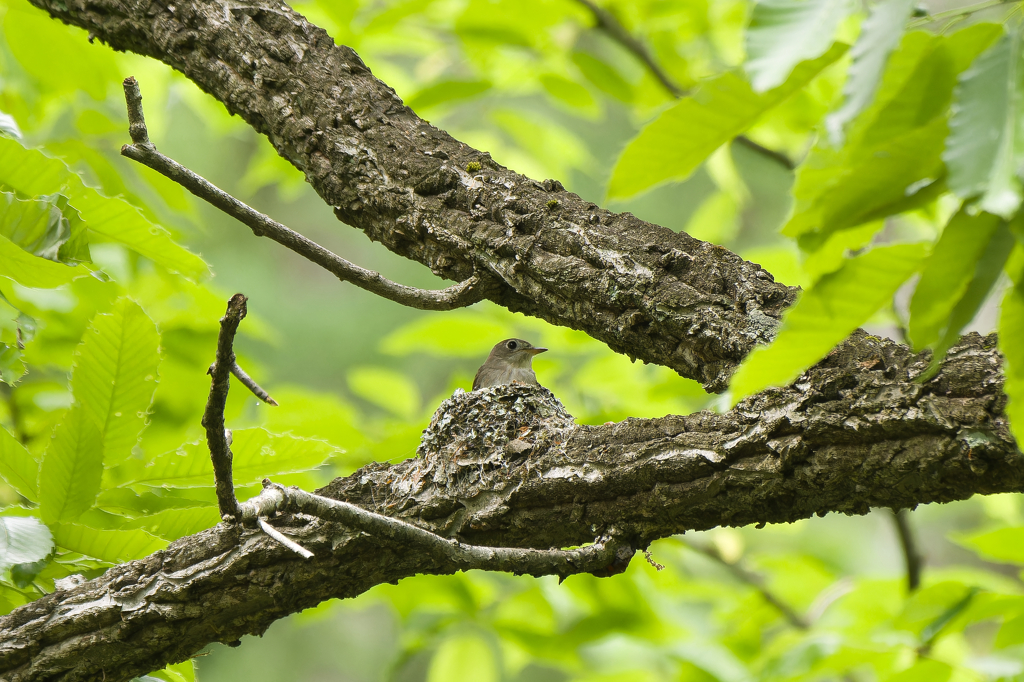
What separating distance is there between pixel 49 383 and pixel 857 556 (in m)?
9.62

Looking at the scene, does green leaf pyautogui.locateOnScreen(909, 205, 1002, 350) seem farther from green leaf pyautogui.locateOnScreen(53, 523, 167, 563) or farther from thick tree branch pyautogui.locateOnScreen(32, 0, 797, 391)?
green leaf pyautogui.locateOnScreen(53, 523, 167, 563)

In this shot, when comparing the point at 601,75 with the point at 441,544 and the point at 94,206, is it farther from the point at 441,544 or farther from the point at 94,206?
the point at 441,544

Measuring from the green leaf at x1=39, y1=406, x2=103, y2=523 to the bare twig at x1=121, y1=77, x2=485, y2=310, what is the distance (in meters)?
0.63

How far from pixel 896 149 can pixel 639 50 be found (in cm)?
337

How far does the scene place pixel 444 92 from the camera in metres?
3.46

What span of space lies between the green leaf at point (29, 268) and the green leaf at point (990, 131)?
1.53m

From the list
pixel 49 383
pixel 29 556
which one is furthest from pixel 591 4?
pixel 29 556

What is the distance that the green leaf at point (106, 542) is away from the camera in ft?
5.71

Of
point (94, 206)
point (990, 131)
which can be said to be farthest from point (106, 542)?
point (990, 131)

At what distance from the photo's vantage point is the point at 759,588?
4055 mm

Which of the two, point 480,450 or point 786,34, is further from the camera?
point 480,450

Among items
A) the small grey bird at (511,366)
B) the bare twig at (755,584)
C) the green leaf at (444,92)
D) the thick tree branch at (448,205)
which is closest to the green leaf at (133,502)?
the thick tree branch at (448,205)

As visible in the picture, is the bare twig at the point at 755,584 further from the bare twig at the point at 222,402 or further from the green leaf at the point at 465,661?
the bare twig at the point at 222,402

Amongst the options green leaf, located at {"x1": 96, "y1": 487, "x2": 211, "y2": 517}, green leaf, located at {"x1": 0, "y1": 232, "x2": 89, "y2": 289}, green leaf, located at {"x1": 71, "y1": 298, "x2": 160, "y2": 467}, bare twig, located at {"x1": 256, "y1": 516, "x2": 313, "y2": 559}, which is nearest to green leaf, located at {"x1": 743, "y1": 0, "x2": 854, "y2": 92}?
bare twig, located at {"x1": 256, "y1": 516, "x2": 313, "y2": 559}
